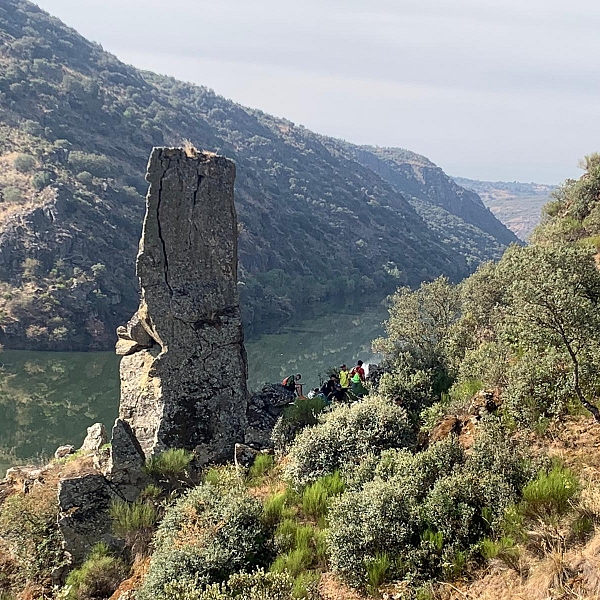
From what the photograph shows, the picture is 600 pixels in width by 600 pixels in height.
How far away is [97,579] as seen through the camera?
27.7 feet

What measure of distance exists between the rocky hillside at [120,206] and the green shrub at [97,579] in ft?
138

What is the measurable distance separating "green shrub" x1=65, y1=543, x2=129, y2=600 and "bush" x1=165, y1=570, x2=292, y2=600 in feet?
11.6

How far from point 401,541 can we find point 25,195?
6305cm

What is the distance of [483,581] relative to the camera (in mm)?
5109

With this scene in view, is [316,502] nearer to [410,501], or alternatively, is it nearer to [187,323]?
[410,501]

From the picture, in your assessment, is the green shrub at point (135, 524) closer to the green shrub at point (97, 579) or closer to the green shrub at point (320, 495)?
the green shrub at point (97, 579)

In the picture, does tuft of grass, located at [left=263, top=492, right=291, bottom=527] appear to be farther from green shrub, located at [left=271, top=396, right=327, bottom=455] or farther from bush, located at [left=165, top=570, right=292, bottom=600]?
green shrub, located at [left=271, top=396, right=327, bottom=455]

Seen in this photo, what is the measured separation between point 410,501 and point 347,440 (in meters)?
2.25

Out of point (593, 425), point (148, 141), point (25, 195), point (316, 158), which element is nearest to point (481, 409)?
point (593, 425)

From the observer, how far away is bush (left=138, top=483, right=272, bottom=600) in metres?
6.32

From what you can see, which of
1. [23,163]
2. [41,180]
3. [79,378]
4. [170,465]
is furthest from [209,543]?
[23,163]

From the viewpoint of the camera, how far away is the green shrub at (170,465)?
411 inches

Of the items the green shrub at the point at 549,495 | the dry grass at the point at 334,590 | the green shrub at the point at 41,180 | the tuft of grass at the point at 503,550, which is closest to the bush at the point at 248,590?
the dry grass at the point at 334,590

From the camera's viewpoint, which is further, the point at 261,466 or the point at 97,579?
the point at 261,466
